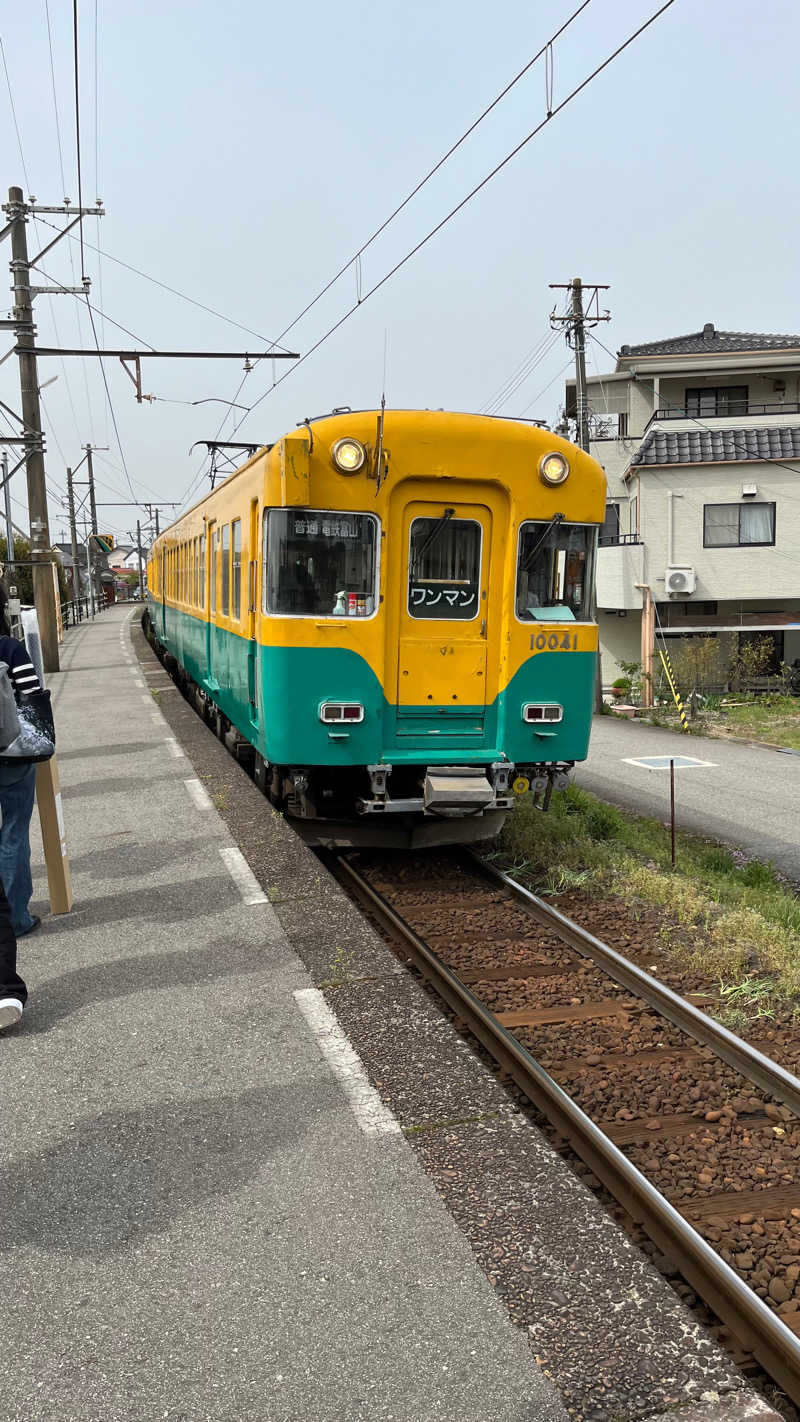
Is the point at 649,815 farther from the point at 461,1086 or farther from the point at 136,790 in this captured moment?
the point at 461,1086

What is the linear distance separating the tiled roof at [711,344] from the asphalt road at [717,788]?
14.4 meters

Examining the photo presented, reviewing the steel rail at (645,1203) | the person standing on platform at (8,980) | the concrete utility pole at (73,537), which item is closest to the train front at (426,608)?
the steel rail at (645,1203)

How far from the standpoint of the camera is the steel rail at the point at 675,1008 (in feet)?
14.0

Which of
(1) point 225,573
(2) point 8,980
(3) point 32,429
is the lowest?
(2) point 8,980

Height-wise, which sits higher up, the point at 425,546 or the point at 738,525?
the point at 738,525

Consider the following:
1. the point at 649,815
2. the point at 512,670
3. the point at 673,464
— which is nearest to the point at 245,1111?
the point at 512,670

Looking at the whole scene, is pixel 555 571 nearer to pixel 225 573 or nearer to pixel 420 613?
pixel 420 613

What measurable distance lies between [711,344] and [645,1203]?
96.5 ft

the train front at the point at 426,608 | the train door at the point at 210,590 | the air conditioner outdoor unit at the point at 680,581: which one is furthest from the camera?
the air conditioner outdoor unit at the point at 680,581

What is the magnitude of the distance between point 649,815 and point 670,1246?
7.79 m

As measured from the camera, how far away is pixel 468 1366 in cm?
244

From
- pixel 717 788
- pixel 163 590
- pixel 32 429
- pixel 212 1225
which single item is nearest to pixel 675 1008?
pixel 212 1225

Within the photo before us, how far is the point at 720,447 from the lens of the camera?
78.1ft

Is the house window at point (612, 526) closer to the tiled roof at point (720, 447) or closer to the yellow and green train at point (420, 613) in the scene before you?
the tiled roof at point (720, 447)
